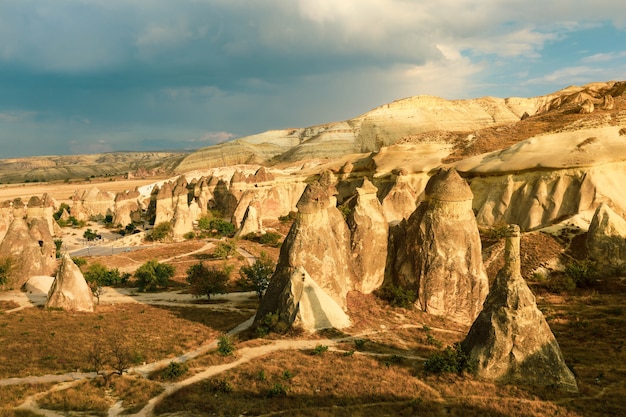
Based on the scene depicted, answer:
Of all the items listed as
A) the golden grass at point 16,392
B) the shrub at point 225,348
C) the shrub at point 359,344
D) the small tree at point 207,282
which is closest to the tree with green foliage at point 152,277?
the small tree at point 207,282

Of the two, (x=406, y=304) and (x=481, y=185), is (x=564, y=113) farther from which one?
(x=406, y=304)

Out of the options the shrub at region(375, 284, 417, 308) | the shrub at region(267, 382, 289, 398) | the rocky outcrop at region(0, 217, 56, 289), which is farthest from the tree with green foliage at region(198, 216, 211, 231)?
the shrub at region(267, 382, 289, 398)

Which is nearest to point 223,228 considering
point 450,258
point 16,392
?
point 450,258

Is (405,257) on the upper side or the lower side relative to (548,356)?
upper

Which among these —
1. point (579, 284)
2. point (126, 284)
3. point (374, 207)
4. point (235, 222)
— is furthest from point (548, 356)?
point (235, 222)

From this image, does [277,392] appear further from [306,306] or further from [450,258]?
[450,258]
